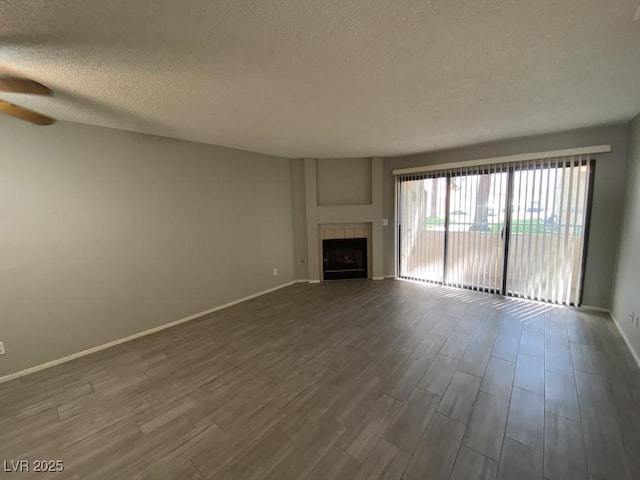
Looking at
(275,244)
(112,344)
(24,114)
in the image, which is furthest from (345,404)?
(24,114)

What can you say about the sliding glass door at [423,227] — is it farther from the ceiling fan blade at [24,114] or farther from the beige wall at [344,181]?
the ceiling fan blade at [24,114]

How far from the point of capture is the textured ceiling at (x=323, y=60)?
1.20m

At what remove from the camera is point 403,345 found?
8.92ft

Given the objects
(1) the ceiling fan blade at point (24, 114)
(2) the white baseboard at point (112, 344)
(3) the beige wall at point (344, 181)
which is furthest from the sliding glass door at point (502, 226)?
(1) the ceiling fan blade at point (24, 114)

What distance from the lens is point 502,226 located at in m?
3.89

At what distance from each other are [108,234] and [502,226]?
5.39 m

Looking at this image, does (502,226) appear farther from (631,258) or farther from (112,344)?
(112,344)

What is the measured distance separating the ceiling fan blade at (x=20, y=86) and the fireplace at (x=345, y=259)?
4220 millimetres

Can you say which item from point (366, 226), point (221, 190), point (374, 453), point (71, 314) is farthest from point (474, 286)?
point (71, 314)

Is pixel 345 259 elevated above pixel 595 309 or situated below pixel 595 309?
above

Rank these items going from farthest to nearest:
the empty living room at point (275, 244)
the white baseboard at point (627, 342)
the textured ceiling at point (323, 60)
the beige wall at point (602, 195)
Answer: the beige wall at point (602, 195)
the white baseboard at point (627, 342)
the empty living room at point (275, 244)
the textured ceiling at point (323, 60)

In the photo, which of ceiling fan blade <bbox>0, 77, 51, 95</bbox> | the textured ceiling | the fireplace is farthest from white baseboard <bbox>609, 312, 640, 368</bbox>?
ceiling fan blade <bbox>0, 77, 51, 95</bbox>

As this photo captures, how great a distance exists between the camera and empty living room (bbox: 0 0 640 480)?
1.41 m

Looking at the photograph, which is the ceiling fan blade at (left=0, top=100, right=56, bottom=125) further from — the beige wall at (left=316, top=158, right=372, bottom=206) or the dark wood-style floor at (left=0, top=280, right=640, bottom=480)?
the beige wall at (left=316, top=158, right=372, bottom=206)
